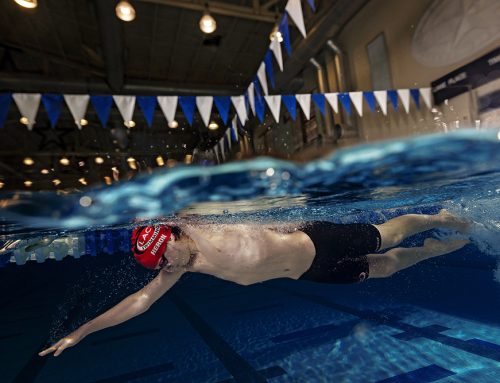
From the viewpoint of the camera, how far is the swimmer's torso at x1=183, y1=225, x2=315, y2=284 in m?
3.73

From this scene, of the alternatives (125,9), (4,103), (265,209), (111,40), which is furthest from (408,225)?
(111,40)

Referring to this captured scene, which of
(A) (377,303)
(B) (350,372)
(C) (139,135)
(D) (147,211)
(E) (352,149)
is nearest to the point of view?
(B) (350,372)

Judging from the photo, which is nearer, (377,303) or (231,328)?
(231,328)

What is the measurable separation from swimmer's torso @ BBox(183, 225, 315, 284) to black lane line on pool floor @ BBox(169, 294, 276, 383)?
37.8 inches

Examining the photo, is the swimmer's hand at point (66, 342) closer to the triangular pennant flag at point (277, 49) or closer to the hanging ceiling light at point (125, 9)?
the triangular pennant flag at point (277, 49)

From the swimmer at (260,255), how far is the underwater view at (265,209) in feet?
0.08

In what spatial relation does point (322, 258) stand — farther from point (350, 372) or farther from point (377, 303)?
point (377, 303)

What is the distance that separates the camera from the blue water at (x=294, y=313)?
11.7 feet

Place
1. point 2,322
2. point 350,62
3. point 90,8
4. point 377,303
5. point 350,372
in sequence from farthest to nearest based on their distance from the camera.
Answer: point 350,62
point 90,8
point 2,322
point 377,303
point 350,372

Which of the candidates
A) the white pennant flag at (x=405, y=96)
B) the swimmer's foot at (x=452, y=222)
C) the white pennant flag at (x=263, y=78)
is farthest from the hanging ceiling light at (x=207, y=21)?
the swimmer's foot at (x=452, y=222)

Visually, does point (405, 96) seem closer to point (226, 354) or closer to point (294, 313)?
point (294, 313)

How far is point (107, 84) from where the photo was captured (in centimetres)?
1045

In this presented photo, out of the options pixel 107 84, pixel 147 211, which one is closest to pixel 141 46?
pixel 107 84

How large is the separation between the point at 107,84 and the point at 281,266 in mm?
9203
